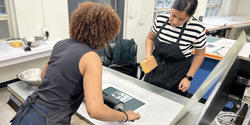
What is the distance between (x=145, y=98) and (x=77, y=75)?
0.56 m

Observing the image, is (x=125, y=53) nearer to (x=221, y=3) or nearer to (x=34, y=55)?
(x=34, y=55)

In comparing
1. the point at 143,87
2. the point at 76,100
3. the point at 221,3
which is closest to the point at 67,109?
the point at 76,100

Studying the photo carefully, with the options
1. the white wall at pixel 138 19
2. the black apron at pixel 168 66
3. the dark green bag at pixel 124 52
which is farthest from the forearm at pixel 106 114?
the white wall at pixel 138 19

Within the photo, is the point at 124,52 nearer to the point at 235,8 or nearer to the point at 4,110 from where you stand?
the point at 4,110

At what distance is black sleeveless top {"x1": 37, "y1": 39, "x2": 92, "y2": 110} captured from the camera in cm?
87

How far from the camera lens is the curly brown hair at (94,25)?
0.87m

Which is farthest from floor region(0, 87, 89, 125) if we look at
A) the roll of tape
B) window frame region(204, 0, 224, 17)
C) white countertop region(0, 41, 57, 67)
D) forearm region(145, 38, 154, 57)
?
window frame region(204, 0, 224, 17)

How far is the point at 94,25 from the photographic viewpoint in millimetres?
873

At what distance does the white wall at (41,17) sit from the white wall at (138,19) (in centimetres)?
113

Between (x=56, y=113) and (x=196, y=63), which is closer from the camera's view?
(x=56, y=113)

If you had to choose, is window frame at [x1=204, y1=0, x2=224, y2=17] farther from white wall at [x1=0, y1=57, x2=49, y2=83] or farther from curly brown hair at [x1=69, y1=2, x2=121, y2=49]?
curly brown hair at [x1=69, y1=2, x2=121, y2=49]

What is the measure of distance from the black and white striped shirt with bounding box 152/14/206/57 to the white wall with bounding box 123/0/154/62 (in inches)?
81.5

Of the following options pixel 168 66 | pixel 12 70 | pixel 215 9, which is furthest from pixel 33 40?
pixel 215 9

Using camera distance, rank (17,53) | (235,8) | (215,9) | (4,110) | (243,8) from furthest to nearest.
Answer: (235,8), (243,8), (215,9), (4,110), (17,53)
